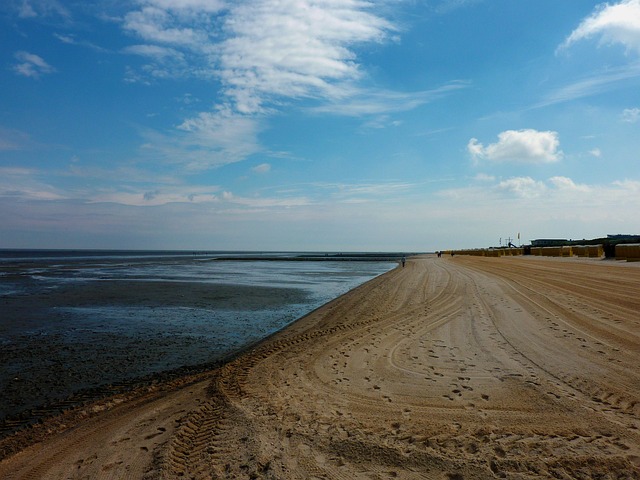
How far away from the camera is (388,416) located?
527 cm

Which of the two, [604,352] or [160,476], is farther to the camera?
[604,352]

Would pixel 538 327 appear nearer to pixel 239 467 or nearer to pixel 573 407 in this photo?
pixel 573 407

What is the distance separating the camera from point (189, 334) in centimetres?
1245

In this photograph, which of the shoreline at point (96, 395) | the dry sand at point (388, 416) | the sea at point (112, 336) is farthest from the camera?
the sea at point (112, 336)

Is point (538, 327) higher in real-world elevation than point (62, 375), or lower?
higher

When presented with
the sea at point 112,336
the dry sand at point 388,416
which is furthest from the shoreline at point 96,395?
the dry sand at point 388,416

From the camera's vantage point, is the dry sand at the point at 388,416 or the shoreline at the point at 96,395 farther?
the shoreline at the point at 96,395

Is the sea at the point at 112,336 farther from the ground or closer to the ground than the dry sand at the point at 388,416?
closer to the ground

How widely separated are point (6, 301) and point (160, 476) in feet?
69.6

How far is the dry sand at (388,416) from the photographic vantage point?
13.5 feet

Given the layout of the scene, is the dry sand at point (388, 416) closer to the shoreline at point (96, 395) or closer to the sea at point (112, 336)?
the shoreline at point (96, 395)

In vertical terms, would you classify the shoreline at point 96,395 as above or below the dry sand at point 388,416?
below

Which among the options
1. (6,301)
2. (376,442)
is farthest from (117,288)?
(376,442)

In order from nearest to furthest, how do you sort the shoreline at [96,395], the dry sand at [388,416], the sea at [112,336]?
1. the dry sand at [388,416]
2. the shoreline at [96,395]
3. the sea at [112,336]
